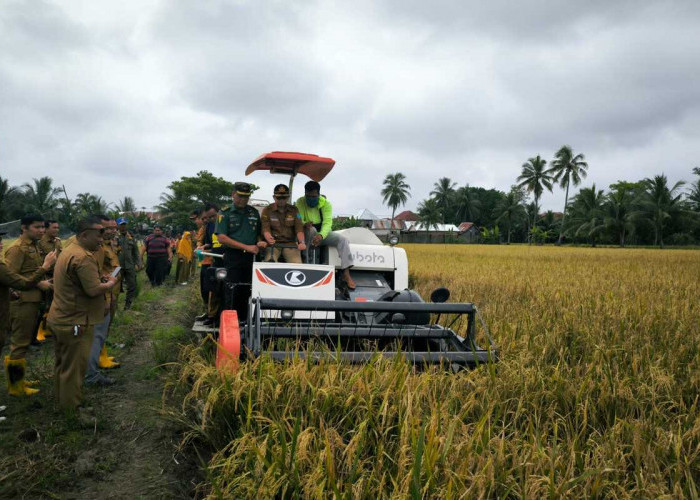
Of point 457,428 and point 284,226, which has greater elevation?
point 284,226

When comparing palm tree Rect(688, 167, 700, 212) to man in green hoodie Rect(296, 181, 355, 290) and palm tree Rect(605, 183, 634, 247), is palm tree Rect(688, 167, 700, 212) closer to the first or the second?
palm tree Rect(605, 183, 634, 247)

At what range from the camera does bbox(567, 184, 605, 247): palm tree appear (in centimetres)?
5153

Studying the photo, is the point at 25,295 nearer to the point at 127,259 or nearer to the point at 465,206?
the point at 127,259

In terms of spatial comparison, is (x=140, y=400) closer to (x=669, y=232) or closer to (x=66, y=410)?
(x=66, y=410)

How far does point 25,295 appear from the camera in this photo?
16.9ft

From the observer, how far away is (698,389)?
12.6ft

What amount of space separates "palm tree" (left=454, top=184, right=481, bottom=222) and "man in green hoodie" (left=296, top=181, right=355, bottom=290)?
75.5 metres

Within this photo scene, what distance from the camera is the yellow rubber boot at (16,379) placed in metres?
4.60

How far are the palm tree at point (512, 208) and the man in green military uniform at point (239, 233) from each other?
67.6 meters

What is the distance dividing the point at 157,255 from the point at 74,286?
30.3 feet

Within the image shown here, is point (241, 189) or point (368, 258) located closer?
point (241, 189)

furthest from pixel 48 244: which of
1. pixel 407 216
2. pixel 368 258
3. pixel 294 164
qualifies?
pixel 407 216

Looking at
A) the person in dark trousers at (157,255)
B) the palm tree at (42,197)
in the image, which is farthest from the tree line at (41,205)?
the person in dark trousers at (157,255)

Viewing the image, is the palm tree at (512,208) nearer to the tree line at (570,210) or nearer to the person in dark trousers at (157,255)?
the tree line at (570,210)
